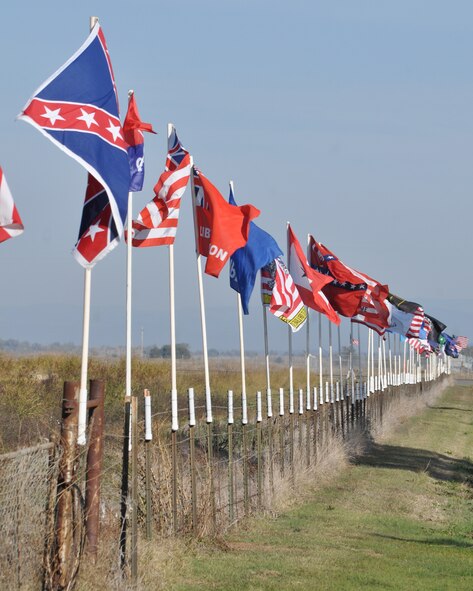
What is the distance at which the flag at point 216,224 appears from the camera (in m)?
17.0

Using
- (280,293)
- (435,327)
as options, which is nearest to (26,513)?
(280,293)

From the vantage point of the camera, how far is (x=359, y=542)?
15.3m

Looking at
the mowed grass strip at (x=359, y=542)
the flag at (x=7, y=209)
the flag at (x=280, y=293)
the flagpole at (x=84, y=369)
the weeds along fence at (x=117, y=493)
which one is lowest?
the mowed grass strip at (x=359, y=542)

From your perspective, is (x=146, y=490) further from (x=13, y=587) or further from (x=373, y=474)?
(x=373, y=474)

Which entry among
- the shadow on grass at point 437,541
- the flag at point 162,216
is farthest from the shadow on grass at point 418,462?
the flag at point 162,216

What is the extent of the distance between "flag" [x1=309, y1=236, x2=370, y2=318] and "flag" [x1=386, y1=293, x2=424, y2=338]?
1186cm

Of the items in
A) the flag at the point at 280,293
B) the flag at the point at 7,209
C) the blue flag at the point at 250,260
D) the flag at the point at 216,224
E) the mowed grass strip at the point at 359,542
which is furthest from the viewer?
the flag at the point at 280,293

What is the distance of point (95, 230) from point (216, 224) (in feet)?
20.7

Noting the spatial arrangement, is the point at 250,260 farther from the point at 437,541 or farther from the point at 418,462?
the point at 418,462

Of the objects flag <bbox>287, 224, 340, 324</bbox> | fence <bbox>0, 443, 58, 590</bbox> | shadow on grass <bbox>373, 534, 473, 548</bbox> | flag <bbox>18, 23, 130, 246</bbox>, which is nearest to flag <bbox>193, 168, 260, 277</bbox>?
shadow on grass <bbox>373, 534, 473, 548</bbox>

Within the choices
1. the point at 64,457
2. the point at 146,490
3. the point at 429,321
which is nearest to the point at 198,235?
the point at 146,490

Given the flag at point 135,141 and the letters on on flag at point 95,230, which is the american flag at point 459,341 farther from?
the letters on on flag at point 95,230

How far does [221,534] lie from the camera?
1481cm

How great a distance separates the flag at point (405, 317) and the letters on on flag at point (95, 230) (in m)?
31.7
